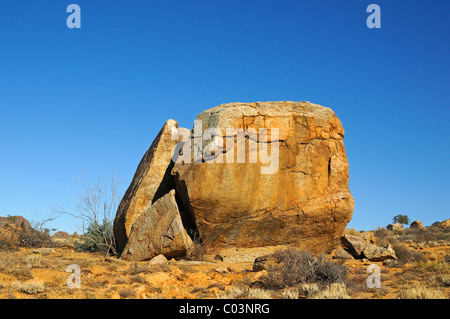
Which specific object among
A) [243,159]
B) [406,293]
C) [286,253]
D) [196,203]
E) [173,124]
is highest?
[173,124]

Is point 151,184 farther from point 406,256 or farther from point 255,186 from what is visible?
point 406,256

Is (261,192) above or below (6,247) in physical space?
above

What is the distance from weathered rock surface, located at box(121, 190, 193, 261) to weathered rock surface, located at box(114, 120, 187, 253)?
1.06 metres

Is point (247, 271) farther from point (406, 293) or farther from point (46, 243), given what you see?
point (46, 243)

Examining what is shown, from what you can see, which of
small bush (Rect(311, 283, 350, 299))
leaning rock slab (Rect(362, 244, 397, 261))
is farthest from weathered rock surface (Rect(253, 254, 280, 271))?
leaning rock slab (Rect(362, 244, 397, 261))

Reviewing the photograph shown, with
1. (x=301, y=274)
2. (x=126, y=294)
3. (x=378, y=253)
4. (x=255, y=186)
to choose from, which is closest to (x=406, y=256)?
(x=378, y=253)

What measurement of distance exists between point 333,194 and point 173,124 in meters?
6.52

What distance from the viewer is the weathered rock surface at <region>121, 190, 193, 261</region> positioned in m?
12.4

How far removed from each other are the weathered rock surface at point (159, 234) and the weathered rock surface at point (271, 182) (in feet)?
1.90

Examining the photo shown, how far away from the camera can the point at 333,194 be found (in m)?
13.4

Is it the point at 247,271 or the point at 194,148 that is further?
the point at 194,148

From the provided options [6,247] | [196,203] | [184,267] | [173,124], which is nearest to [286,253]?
[184,267]

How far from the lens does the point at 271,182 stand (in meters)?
12.9

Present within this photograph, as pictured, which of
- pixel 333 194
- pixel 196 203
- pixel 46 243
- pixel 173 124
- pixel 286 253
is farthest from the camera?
pixel 46 243
